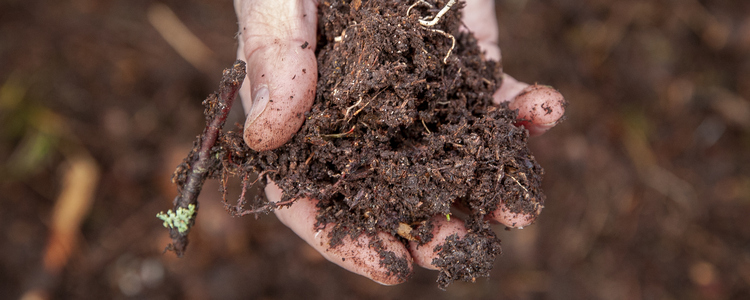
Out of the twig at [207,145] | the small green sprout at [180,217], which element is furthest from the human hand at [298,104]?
the small green sprout at [180,217]

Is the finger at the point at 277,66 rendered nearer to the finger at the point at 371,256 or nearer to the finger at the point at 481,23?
the finger at the point at 371,256

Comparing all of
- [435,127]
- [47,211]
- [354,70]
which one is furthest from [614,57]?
[47,211]

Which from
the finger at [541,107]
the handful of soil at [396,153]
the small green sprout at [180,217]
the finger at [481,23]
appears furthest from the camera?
the finger at [481,23]

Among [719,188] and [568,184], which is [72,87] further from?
[719,188]

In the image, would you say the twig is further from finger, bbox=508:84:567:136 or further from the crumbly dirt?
finger, bbox=508:84:567:136

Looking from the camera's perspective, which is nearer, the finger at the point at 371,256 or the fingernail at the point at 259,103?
the fingernail at the point at 259,103

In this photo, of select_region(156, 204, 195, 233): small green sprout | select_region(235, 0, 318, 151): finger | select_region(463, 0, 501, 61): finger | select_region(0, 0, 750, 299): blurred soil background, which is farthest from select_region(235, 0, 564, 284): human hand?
select_region(0, 0, 750, 299): blurred soil background

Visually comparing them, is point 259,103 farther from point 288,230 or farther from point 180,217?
point 288,230

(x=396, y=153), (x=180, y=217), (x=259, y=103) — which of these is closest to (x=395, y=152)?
(x=396, y=153)
